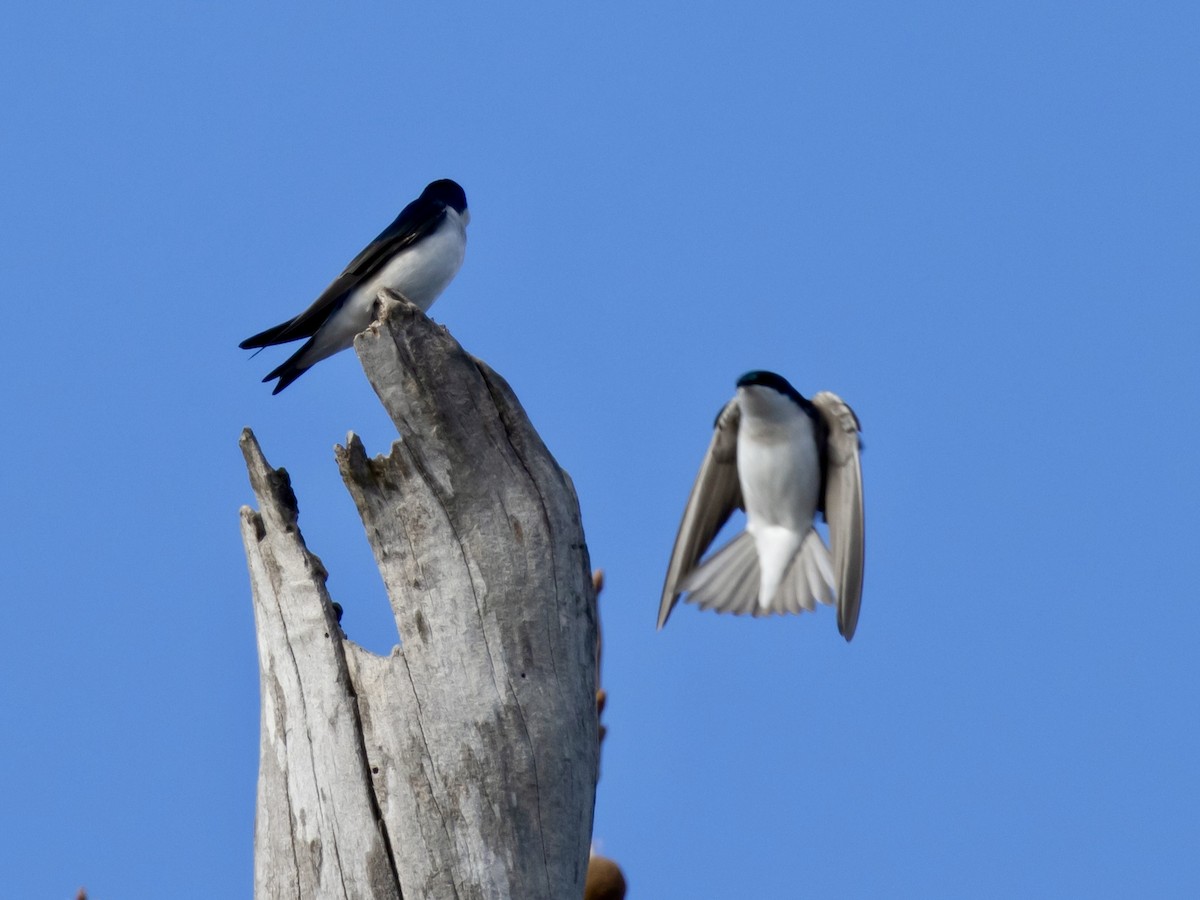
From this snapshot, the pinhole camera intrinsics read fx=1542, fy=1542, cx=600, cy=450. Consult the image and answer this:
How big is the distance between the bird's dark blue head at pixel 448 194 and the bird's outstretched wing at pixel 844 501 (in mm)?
1610

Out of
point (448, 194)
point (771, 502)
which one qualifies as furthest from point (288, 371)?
point (771, 502)

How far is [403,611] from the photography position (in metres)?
3.87

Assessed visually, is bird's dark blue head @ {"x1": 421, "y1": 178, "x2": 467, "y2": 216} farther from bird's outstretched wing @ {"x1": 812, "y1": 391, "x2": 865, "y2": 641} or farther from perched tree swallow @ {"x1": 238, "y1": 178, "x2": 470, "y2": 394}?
bird's outstretched wing @ {"x1": 812, "y1": 391, "x2": 865, "y2": 641}

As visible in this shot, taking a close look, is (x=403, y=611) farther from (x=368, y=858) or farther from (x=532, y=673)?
(x=368, y=858)

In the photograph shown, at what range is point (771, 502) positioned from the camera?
20.6ft

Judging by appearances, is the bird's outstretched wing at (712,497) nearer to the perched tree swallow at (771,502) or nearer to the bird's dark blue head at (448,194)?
the perched tree swallow at (771,502)

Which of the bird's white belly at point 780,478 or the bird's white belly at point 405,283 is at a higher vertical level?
the bird's white belly at point 405,283

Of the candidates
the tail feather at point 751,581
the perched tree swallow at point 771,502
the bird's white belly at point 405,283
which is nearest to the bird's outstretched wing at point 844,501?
the perched tree swallow at point 771,502

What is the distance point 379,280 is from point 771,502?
187 cm

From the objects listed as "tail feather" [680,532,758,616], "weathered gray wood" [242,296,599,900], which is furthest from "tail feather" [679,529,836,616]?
"weathered gray wood" [242,296,599,900]

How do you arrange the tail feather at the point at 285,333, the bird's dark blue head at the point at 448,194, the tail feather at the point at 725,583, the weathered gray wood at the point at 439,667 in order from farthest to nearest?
the tail feather at the point at 725,583
the bird's dark blue head at the point at 448,194
the tail feather at the point at 285,333
the weathered gray wood at the point at 439,667

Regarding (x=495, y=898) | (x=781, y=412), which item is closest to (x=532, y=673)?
(x=495, y=898)

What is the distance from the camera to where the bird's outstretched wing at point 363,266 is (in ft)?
17.2

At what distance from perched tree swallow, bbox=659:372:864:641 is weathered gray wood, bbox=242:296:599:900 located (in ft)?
7.02
